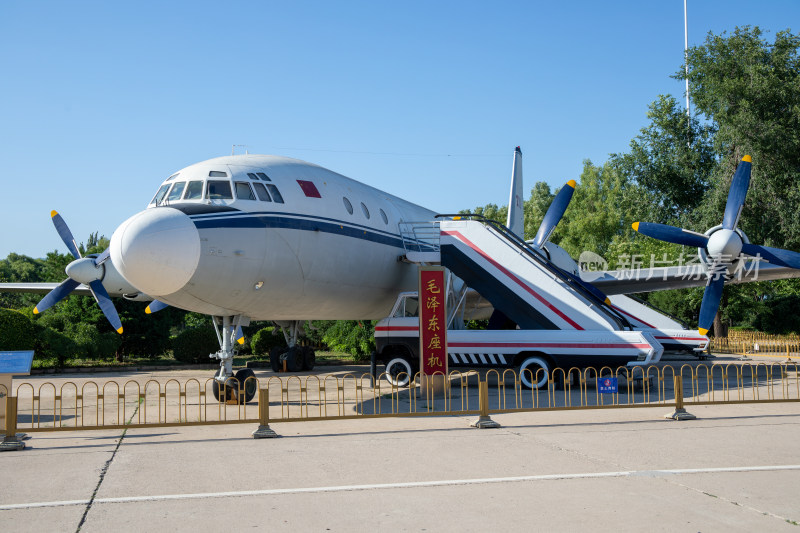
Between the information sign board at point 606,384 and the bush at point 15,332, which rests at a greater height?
the bush at point 15,332

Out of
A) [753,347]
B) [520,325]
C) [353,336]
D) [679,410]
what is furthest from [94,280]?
[753,347]

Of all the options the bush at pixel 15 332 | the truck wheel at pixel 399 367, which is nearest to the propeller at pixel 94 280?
the bush at pixel 15 332

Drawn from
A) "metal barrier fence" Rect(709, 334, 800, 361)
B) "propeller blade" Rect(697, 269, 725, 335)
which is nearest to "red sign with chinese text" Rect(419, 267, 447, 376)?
"propeller blade" Rect(697, 269, 725, 335)

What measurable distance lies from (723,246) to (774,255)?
1.43 m

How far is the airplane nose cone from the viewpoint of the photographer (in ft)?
34.9

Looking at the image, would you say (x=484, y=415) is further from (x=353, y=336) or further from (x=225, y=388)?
(x=353, y=336)

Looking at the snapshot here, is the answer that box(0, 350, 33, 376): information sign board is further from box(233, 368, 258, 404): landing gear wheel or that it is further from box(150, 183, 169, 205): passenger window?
box(150, 183, 169, 205): passenger window

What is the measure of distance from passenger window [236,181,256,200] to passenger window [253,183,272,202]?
15 centimetres

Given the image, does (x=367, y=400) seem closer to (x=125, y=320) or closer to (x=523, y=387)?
(x=523, y=387)

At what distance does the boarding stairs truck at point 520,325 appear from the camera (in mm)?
14367

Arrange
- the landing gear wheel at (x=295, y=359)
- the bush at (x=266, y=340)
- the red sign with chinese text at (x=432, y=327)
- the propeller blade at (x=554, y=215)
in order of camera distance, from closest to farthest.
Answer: the red sign with chinese text at (x=432, y=327)
the propeller blade at (x=554, y=215)
the landing gear wheel at (x=295, y=359)
the bush at (x=266, y=340)

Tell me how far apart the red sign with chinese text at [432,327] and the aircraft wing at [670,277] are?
826 centimetres

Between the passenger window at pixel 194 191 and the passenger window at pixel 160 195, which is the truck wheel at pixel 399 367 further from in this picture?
the passenger window at pixel 160 195

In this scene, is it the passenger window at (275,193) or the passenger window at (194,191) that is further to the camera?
the passenger window at (275,193)
